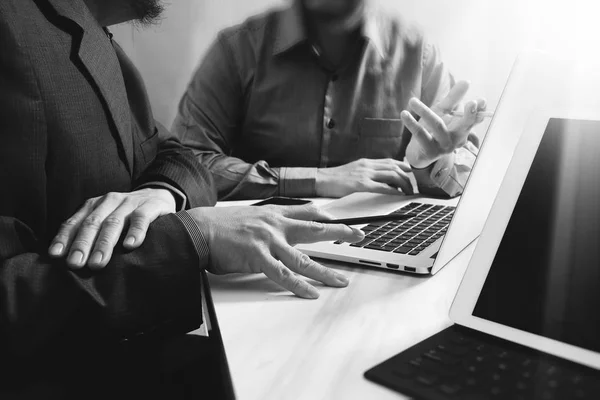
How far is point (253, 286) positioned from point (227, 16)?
116 cm

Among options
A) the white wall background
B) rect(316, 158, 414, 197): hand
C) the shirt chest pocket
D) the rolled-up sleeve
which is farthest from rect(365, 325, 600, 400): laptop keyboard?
the white wall background

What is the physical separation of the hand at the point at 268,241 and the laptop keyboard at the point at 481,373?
19 cm

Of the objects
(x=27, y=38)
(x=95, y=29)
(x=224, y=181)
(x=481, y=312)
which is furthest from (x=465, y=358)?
(x=224, y=181)

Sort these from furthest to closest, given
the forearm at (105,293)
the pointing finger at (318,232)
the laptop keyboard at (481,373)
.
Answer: the pointing finger at (318,232), the forearm at (105,293), the laptop keyboard at (481,373)

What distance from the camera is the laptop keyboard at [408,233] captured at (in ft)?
2.25

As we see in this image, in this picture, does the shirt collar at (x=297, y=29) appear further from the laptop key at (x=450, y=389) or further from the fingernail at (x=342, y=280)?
the laptop key at (x=450, y=389)

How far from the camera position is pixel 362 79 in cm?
159

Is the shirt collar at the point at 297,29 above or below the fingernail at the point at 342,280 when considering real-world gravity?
above

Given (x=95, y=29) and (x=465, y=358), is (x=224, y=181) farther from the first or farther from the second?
(x=465, y=358)

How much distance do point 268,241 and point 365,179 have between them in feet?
2.05

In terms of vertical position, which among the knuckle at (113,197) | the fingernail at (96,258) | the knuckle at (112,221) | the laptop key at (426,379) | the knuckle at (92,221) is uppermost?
the laptop key at (426,379)

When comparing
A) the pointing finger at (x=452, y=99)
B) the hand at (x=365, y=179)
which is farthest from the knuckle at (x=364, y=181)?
the pointing finger at (x=452, y=99)

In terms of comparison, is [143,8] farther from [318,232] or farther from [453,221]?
[453,221]

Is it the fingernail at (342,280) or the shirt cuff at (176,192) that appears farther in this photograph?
the shirt cuff at (176,192)
